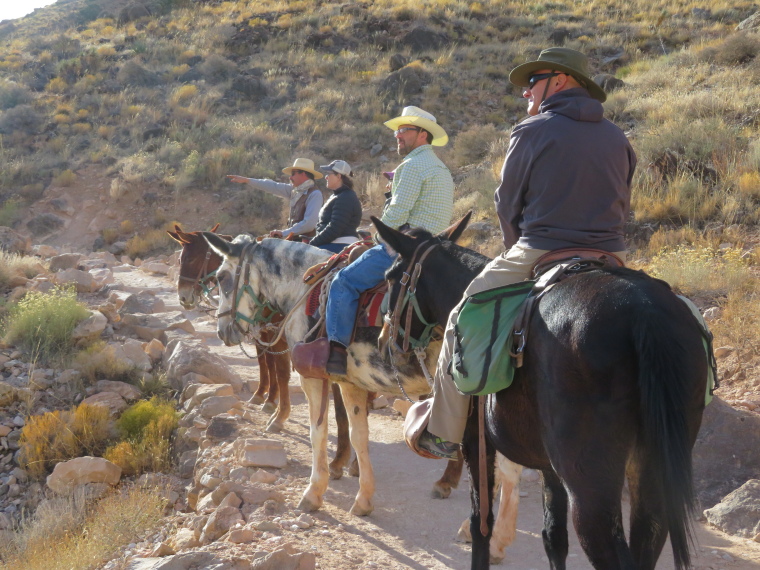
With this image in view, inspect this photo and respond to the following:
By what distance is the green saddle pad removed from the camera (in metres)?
2.98

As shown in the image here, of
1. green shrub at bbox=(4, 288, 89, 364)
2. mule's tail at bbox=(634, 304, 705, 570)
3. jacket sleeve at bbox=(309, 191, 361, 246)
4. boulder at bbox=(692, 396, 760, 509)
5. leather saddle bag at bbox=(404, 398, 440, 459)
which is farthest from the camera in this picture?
green shrub at bbox=(4, 288, 89, 364)

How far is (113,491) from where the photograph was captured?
7.12 m

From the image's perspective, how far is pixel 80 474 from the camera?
7.27m

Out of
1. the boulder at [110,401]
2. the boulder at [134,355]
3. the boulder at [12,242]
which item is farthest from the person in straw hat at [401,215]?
the boulder at [12,242]

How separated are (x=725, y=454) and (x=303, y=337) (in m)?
3.61

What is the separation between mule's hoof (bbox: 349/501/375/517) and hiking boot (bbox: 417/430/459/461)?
194cm

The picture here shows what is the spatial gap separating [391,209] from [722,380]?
4.09 metres

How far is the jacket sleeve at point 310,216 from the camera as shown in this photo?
895 cm

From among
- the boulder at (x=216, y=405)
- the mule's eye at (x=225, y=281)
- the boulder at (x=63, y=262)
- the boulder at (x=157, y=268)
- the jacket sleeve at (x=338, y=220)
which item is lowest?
the boulder at (x=157, y=268)

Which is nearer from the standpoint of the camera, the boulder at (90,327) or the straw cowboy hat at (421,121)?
the straw cowboy hat at (421,121)

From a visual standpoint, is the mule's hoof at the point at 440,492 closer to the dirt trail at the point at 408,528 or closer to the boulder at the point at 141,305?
the dirt trail at the point at 408,528

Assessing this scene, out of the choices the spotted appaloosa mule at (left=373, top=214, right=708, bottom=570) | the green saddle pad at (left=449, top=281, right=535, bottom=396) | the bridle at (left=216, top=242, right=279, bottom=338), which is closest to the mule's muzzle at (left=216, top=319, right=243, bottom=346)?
the bridle at (left=216, top=242, right=279, bottom=338)

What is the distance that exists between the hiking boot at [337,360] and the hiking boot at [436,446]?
145cm

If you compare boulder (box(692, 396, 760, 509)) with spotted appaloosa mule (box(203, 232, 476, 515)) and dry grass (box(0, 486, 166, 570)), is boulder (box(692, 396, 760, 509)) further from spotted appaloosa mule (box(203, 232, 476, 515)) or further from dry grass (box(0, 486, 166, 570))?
dry grass (box(0, 486, 166, 570))
